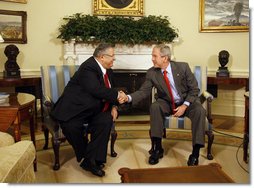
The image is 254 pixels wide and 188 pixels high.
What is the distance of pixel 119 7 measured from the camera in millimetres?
3227

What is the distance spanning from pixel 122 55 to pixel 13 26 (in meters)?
1.06

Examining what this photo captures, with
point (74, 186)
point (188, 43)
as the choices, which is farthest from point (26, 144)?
point (188, 43)

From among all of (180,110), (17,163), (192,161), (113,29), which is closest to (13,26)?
(113,29)

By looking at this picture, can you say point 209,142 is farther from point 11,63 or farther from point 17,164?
point 11,63

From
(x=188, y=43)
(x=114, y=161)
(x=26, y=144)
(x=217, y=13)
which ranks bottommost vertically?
(x=114, y=161)

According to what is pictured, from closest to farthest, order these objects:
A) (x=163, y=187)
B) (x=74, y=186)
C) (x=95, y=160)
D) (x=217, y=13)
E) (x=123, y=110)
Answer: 1. (x=163, y=187)
2. (x=74, y=186)
3. (x=95, y=160)
4. (x=123, y=110)
5. (x=217, y=13)

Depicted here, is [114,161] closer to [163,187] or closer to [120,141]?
→ [120,141]

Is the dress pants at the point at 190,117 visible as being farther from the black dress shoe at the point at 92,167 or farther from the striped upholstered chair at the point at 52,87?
the black dress shoe at the point at 92,167

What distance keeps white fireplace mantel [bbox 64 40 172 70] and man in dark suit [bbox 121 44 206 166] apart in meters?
1.00

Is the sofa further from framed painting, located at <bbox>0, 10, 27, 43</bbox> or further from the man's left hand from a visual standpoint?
framed painting, located at <bbox>0, 10, 27, 43</bbox>

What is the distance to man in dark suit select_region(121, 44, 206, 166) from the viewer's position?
6.91 ft

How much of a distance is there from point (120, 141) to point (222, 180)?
1219 millimetres

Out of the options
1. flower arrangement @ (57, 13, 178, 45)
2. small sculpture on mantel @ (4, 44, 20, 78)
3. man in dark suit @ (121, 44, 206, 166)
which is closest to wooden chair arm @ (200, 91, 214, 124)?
man in dark suit @ (121, 44, 206, 166)

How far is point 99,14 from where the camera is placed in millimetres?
3189
